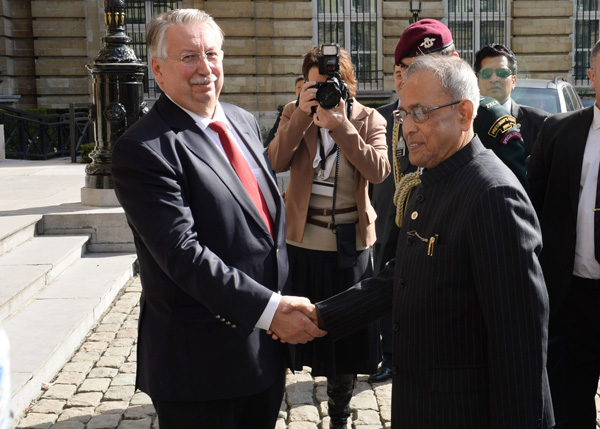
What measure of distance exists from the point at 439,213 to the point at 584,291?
1.58 meters

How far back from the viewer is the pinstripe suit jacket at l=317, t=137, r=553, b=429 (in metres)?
2.40

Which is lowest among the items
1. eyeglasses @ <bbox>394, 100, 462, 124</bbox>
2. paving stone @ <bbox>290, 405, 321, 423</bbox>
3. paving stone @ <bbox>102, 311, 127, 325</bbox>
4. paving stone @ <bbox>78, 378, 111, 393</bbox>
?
paving stone @ <bbox>290, 405, 321, 423</bbox>

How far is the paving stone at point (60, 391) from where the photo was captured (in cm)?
Answer: 500

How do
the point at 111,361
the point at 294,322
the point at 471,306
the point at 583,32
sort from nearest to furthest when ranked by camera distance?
the point at 471,306 → the point at 294,322 → the point at 111,361 → the point at 583,32

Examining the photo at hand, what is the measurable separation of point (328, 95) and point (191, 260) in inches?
65.5

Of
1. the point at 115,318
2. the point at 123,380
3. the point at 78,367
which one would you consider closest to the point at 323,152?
the point at 123,380

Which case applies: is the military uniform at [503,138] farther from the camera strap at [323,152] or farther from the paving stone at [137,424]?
the paving stone at [137,424]

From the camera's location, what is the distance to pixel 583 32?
24.5 meters

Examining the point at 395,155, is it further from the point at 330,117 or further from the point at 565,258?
the point at 565,258

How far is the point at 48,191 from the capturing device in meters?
10.8

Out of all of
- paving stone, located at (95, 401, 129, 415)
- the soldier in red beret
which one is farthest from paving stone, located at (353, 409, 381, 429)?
paving stone, located at (95, 401, 129, 415)

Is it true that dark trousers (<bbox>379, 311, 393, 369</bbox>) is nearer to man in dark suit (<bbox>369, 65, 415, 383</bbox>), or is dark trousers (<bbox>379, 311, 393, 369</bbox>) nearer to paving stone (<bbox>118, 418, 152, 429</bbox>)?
man in dark suit (<bbox>369, 65, 415, 383</bbox>)

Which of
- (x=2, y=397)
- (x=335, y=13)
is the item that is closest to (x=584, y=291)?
(x=2, y=397)

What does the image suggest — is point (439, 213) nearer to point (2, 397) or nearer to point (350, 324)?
point (350, 324)
